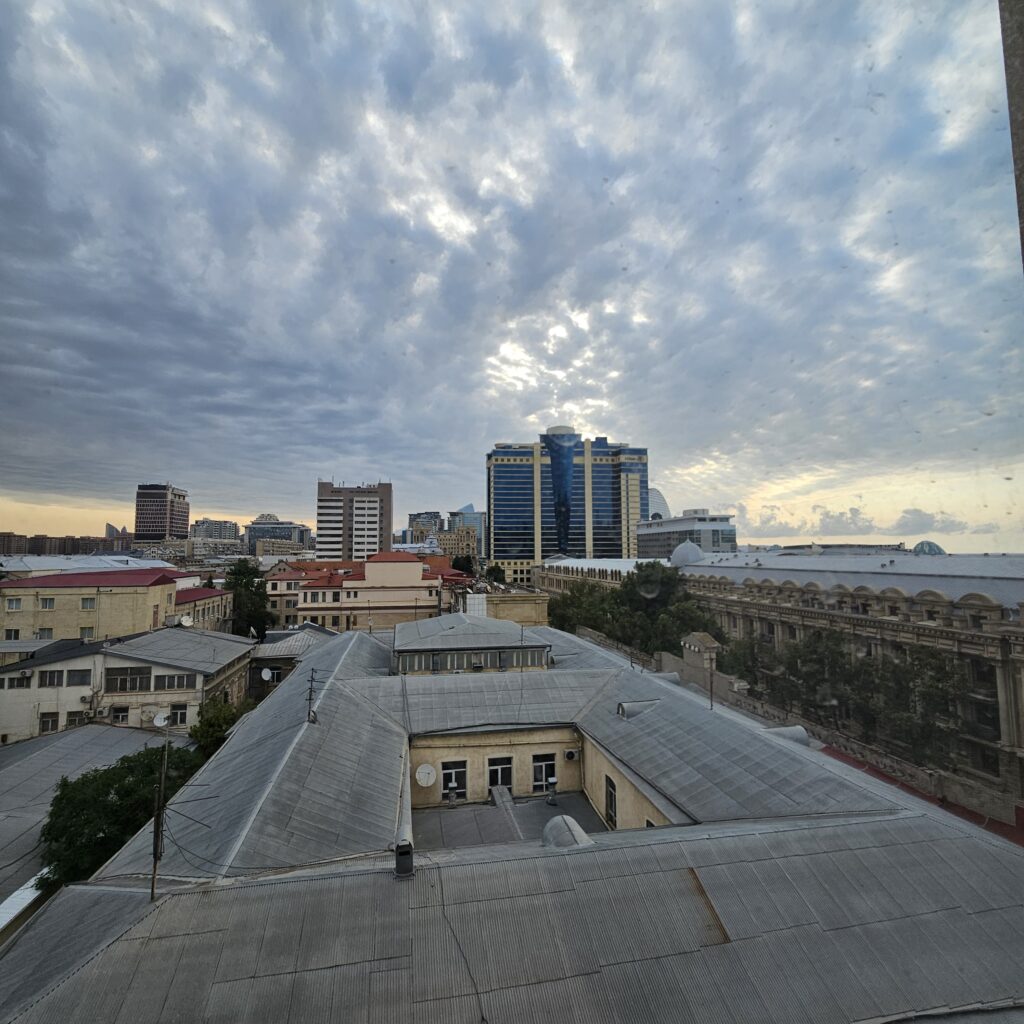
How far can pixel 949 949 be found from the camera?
784cm

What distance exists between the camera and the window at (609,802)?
16470 millimetres

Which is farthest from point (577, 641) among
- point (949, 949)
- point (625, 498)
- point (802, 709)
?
point (625, 498)

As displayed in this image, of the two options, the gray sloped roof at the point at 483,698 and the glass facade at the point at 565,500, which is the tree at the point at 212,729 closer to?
the gray sloped roof at the point at 483,698

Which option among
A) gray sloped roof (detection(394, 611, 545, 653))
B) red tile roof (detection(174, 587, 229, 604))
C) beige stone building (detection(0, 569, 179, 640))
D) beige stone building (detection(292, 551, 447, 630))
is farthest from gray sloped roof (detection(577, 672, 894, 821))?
red tile roof (detection(174, 587, 229, 604))

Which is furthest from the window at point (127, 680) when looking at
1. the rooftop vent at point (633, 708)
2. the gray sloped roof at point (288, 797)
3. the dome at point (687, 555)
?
the dome at point (687, 555)

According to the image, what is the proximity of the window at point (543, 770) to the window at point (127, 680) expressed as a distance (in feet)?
70.1

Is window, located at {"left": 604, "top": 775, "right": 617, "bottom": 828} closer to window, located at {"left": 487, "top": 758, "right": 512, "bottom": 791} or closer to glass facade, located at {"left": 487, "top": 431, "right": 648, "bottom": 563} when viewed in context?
window, located at {"left": 487, "top": 758, "right": 512, "bottom": 791}

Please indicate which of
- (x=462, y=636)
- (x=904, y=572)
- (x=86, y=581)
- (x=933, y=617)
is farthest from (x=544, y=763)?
(x=86, y=581)

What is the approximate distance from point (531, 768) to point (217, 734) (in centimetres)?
1230

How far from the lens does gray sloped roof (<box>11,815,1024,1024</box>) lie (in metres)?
6.77

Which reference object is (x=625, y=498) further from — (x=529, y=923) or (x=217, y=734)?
(x=529, y=923)

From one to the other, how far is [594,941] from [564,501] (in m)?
128

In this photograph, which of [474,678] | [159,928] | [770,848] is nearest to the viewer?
[159,928]

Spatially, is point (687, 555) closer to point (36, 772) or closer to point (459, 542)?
point (36, 772)
